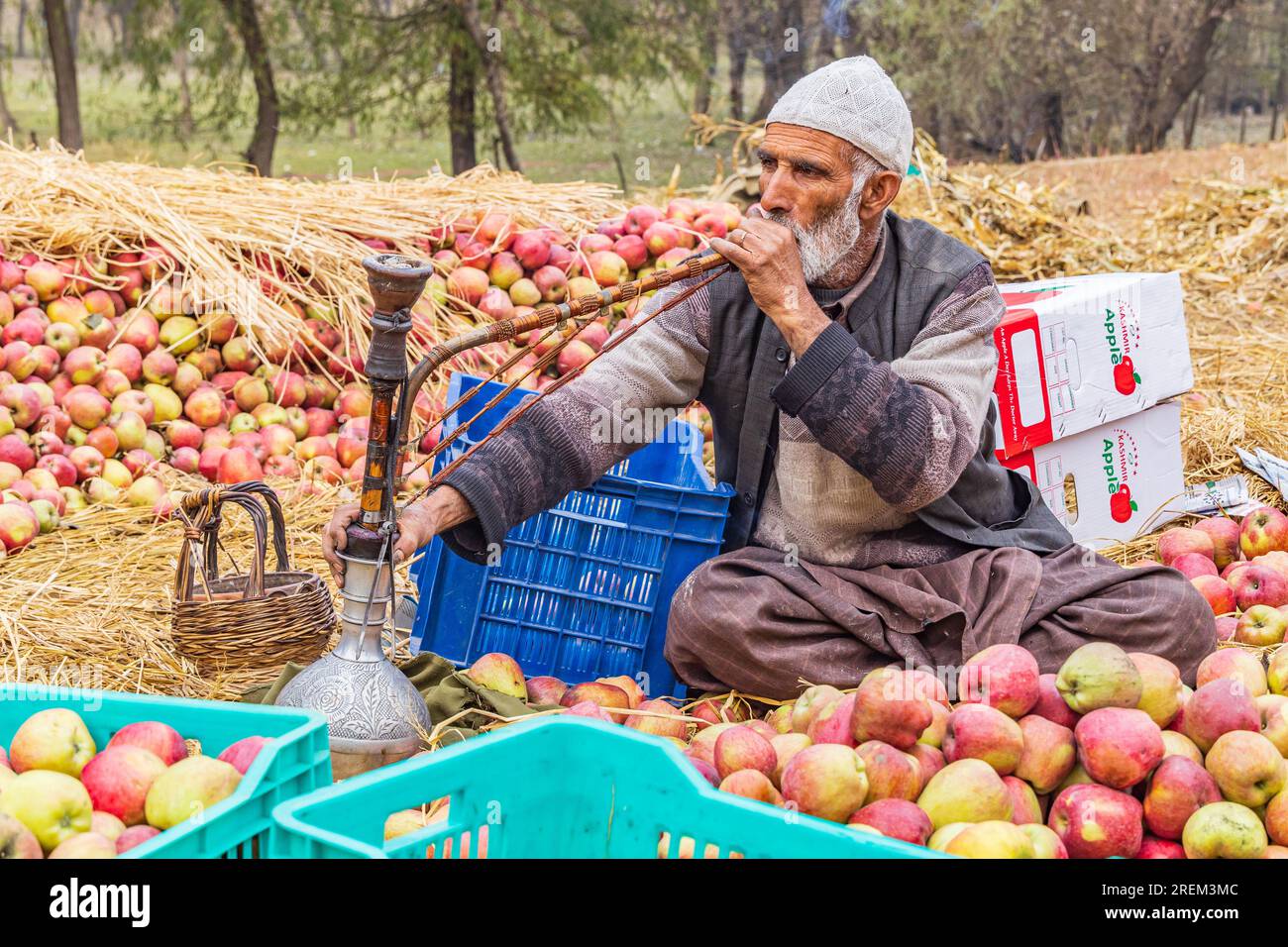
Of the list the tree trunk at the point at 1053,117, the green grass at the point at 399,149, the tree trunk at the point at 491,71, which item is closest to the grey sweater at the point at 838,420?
the tree trunk at the point at 491,71

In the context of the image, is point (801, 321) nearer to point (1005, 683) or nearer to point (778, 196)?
point (778, 196)

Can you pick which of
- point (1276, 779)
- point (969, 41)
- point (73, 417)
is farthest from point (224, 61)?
point (1276, 779)

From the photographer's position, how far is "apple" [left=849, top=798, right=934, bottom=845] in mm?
1753

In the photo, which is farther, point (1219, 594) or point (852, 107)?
point (1219, 594)

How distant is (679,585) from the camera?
9.28 feet

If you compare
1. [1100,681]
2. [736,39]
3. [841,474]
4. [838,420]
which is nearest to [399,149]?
[736,39]

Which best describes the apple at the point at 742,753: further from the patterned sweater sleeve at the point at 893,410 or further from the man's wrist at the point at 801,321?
the man's wrist at the point at 801,321

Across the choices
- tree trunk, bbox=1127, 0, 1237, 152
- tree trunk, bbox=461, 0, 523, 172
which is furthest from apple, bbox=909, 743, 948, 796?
tree trunk, bbox=1127, 0, 1237, 152

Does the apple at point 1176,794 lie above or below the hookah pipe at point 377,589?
below

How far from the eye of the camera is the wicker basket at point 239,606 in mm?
2748

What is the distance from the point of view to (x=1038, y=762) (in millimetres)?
1983

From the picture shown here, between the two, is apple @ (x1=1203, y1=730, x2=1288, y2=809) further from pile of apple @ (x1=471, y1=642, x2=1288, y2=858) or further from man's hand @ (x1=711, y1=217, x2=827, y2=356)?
man's hand @ (x1=711, y1=217, x2=827, y2=356)

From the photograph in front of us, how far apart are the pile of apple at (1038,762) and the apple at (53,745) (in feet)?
2.95

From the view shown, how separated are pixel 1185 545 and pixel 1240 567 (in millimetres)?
261
